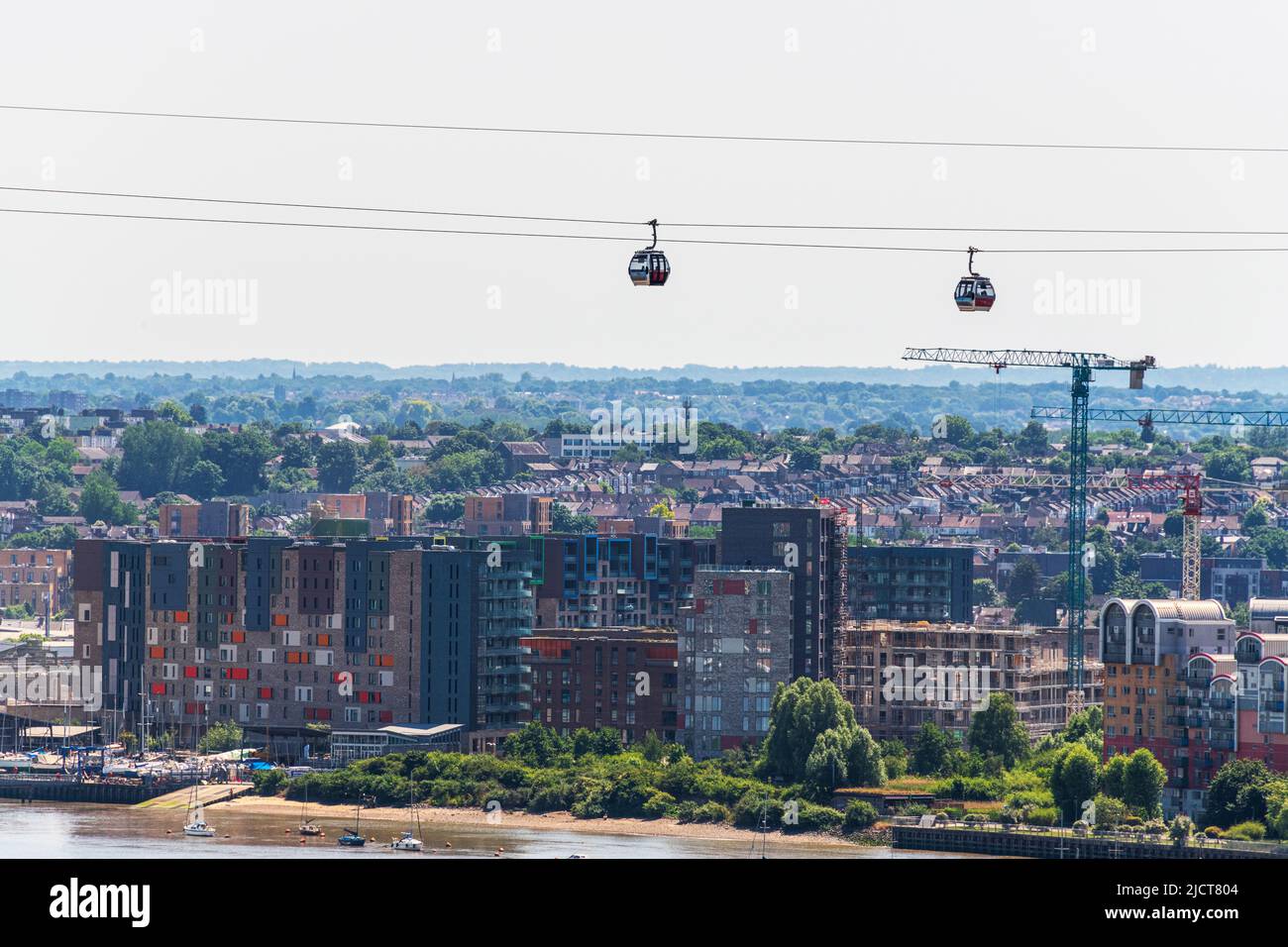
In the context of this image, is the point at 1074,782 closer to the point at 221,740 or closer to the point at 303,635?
the point at 221,740

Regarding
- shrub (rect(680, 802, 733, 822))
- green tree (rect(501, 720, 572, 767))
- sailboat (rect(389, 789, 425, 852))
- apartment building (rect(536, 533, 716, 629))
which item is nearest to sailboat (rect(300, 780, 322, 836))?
sailboat (rect(389, 789, 425, 852))

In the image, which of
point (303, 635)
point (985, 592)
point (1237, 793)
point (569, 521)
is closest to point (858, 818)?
point (1237, 793)

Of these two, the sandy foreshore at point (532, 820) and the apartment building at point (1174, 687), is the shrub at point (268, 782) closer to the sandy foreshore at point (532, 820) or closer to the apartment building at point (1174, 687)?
the sandy foreshore at point (532, 820)
